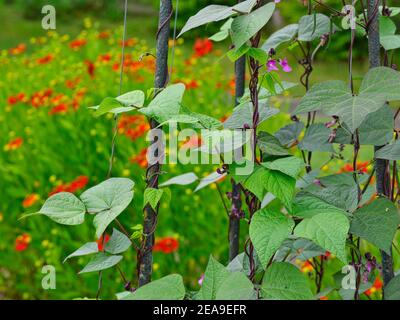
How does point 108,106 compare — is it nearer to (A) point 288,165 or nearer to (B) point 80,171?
(A) point 288,165

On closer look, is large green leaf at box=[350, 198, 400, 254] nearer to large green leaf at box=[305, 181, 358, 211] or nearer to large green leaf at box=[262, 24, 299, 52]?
large green leaf at box=[305, 181, 358, 211]

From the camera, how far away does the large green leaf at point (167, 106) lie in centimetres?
100

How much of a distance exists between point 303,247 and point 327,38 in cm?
40

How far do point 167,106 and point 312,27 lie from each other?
0.44 m

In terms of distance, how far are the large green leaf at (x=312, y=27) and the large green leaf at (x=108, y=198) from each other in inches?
18.9

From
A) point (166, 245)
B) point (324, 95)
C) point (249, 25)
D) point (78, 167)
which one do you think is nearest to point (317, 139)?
point (324, 95)

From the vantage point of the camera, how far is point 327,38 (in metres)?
1.30

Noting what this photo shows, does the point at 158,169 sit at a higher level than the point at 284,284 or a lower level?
higher

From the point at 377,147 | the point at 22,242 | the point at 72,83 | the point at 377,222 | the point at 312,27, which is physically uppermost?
the point at 312,27

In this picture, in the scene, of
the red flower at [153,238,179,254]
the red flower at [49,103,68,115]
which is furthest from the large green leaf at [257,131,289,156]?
Answer: the red flower at [49,103,68,115]

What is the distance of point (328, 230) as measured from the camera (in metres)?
0.90

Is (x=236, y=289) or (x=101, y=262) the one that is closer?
(x=236, y=289)
